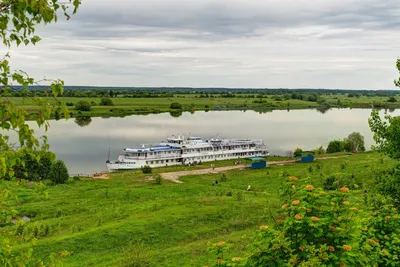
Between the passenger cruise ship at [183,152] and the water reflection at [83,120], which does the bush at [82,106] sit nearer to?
the water reflection at [83,120]

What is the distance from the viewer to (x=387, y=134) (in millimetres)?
15727

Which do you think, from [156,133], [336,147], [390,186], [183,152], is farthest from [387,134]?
[156,133]

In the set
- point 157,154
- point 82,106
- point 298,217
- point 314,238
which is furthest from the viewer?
point 82,106

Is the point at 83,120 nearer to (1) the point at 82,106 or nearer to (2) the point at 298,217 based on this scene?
(1) the point at 82,106

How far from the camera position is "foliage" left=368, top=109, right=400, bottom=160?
15113 mm

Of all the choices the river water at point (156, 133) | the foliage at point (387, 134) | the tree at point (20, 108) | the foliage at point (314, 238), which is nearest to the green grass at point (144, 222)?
the foliage at point (387, 134)

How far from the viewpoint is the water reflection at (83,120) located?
101062mm

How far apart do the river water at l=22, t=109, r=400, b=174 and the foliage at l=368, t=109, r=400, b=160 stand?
42454 mm

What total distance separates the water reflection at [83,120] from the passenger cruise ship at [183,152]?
4418cm

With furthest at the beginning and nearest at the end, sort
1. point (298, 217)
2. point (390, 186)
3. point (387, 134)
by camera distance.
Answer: point (387, 134)
point (390, 186)
point (298, 217)

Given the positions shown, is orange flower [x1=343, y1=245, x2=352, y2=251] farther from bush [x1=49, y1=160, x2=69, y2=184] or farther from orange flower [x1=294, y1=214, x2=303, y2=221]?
bush [x1=49, y1=160, x2=69, y2=184]

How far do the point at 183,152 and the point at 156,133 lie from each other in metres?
27.8

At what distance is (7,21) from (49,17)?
63cm

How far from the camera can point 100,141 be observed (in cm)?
7488
